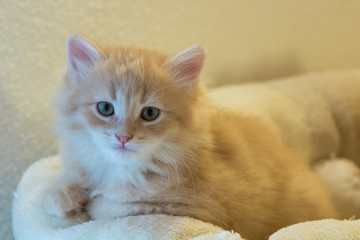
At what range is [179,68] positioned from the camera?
1.05m

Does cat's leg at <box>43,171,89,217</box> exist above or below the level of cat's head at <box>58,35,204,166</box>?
below

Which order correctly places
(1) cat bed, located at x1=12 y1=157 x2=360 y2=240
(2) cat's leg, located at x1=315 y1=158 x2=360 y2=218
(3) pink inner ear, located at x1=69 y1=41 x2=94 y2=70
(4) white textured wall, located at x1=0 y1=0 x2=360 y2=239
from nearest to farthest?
(1) cat bed, located at x1=12 y1=157 x2=360 y2=240 < (3) pink inner ear, located at x1=69 y1=41 x2=94 y2=70 < (4) white textured wall, located at x1=0 y1=0 x2=360 y2=239 < (2) cat's leg, located at x1=315 y1=158 x2=360 y2=218

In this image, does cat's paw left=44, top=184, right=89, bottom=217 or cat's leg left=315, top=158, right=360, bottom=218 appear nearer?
cat's paw left=44, top=184, right=89, bottom=217

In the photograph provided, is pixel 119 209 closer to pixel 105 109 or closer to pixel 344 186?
pixel 105 109

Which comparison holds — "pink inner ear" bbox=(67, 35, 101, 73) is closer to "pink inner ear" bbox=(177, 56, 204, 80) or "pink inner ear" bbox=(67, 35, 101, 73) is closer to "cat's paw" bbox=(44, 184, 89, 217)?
"pink inner ear" bbox=(177, 56, 204, 80)

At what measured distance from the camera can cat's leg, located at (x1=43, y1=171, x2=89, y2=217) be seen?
104 centimetres

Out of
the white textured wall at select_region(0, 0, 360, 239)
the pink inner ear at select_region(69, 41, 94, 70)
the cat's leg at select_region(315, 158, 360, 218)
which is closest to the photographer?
the pink inner ear at select_region(69, 41, 94, 70)

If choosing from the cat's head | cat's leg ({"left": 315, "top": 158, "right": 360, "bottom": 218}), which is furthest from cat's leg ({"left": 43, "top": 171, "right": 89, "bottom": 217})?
cat's leg ({"left": 315, "top": 158, "right": 360, "bottom": 218})

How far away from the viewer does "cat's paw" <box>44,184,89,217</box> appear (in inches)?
40.8

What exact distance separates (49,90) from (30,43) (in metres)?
0.19

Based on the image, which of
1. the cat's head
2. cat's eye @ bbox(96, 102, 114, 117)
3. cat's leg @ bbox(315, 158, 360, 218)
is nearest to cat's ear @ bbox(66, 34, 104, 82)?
the cat's head

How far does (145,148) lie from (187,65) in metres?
0.28

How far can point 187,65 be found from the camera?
3.46 feet

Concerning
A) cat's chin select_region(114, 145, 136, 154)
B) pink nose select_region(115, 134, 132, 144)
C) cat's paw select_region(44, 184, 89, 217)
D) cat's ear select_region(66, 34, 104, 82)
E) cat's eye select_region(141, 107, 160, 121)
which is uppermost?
cat's ear select_region(66, 34, 104, 82)
